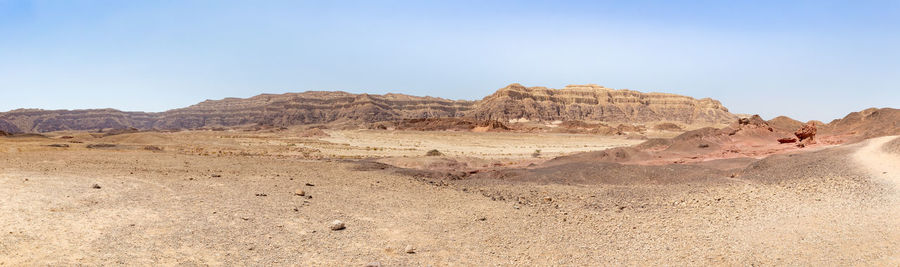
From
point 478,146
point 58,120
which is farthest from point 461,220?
point 58,120

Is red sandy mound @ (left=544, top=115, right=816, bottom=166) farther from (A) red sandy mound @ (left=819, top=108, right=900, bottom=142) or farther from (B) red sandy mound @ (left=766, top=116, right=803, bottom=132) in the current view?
(B) red sandy mound @ (left=766, top=116, right=803, bottom=132)

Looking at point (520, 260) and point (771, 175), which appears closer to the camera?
point (520, 260)

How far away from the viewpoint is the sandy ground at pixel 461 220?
779 centimetres

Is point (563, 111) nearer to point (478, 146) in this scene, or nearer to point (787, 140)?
point (478, 146)

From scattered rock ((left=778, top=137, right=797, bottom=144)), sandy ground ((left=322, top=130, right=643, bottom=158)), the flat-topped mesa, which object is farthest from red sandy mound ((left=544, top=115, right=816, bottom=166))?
the flat-topped mesa

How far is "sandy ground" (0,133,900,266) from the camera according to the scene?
7.79m

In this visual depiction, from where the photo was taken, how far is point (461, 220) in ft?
36.9

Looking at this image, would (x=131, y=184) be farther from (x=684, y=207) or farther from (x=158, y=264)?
(x=684, y=207)

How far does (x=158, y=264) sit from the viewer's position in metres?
7.11

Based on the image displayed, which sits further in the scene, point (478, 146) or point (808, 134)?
point (478, 146)

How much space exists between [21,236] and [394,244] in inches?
244

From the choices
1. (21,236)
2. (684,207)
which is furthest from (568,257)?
(21,236)

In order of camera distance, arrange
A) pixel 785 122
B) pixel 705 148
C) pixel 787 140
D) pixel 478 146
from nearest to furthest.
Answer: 1. pixel 705 148
2. pixel 787 140
3. pixel 785 122
4. pixel 478 146

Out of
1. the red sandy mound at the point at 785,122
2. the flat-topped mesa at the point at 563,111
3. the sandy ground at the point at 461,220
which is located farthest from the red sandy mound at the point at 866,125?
the flat-topped mesa at the point at 563,111
